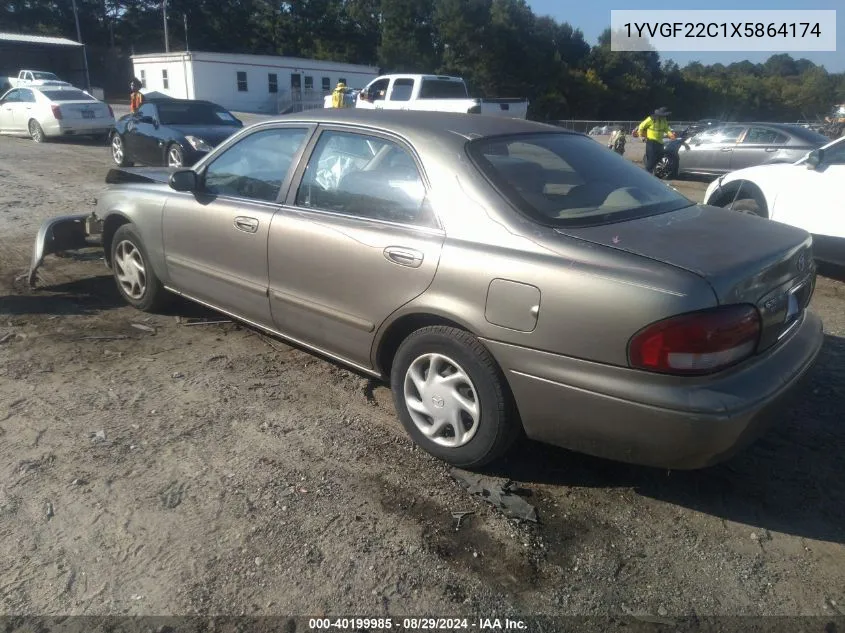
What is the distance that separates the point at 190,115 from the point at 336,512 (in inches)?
462

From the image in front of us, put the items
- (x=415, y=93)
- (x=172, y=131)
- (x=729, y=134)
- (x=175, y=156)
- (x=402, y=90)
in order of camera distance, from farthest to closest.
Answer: (x=402, y=90) < (x=415, y=93) < (x=729, y=134) < (x=172, y=131) < (x=175, y=156)

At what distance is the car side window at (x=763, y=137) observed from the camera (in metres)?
14.8

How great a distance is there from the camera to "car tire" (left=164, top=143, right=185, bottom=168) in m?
11.8

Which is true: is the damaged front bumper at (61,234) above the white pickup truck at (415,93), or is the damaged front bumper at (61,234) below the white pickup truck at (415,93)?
below

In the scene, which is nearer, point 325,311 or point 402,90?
point 325,311

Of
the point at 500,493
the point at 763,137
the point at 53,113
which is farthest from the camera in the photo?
the point at 53,113

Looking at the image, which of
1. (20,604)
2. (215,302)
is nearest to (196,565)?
(20,604)

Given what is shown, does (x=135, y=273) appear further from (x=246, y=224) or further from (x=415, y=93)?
(x=415, y=93)

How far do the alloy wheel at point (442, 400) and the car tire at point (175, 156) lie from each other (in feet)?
32.1

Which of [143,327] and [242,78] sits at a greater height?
[242,78]

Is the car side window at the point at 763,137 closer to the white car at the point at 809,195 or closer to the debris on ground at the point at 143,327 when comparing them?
the white car at the point at 809,195

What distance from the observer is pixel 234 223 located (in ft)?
13.5

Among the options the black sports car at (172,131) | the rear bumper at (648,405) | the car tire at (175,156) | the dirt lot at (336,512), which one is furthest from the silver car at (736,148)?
the rear bumper at (648,405)

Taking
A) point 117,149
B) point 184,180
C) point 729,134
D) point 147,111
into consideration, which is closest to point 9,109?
point 117,149
